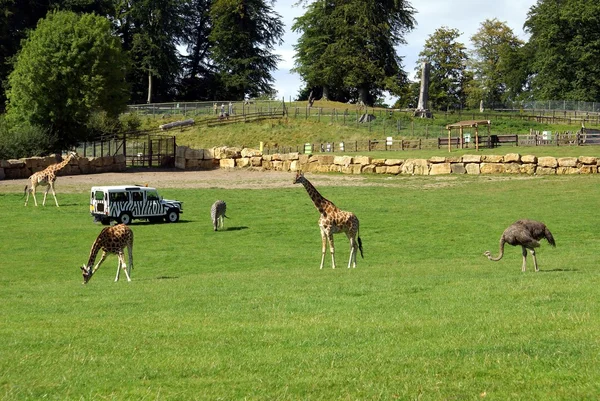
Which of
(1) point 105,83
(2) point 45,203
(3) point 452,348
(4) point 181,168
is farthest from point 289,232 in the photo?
(1) point 105,83

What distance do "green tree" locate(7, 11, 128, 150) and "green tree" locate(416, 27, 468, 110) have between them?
Answer: 6141 cm

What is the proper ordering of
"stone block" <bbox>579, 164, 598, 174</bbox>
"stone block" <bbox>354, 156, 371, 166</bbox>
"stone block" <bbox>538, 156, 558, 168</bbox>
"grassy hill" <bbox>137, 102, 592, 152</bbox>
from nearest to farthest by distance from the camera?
"stone block" <bbox>579, 164, 598, 174</bbox> < "stone block" <bbox>538, 156, 558, 168</bbox> < "stone block" <bbox>354, 156, 371, 166</bbox> < "grassy hill" <bbox>137, 102, 592, 152</bbox>

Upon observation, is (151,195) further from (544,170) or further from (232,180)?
(544,170)

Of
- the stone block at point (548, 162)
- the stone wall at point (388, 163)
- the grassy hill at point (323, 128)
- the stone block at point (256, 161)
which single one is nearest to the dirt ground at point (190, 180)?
the stone block at point (256, 161)

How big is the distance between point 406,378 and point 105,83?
67855 mm

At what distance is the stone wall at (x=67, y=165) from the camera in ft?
199

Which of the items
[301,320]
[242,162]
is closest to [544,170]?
[242,162]

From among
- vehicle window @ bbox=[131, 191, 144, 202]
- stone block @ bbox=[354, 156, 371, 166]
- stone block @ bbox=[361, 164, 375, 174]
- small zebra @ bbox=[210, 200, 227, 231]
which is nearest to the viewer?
small zebra @ bbox=[210, 200, 227, 231]

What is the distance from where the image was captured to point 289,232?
3566cm

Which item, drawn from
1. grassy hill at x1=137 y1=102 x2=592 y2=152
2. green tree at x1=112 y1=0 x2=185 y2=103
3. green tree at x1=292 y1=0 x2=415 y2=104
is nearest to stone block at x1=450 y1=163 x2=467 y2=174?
grassy hill at x1=137 y1=102 x2=592 y2=152

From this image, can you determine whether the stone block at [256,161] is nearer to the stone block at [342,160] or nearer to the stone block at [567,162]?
the stone block at [342,160]

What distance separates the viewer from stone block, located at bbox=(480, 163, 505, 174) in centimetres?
5731

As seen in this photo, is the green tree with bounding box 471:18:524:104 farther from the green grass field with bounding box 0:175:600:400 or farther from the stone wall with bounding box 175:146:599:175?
the green grass field with bounding box 0:175:600:400

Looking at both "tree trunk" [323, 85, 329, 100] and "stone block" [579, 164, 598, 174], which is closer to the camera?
"stone block" [579, 164, 598, 174]
